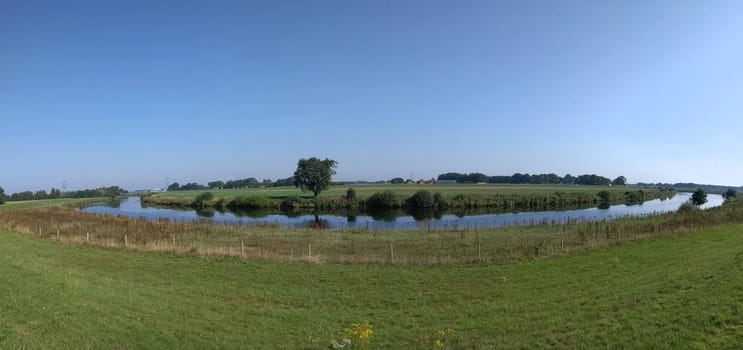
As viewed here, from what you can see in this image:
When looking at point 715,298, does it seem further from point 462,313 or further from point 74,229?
point 74,229

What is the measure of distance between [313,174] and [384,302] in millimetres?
79493

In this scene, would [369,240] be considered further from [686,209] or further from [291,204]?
[291,204]

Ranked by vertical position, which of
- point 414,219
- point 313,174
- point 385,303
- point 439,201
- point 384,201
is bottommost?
point 414,219

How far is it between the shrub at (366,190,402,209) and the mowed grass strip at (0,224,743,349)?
62.5 meters

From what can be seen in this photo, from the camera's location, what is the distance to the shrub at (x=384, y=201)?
8138cm

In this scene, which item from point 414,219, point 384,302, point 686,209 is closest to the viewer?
point 384,302

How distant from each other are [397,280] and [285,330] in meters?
6.76

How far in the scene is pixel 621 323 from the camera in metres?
8.79

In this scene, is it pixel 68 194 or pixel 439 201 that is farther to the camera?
pixel 68 194

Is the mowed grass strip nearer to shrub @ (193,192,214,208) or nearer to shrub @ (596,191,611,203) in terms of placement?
shrub @ (193,192,214,208)

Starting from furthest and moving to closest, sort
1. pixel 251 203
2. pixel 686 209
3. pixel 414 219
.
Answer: pixel 251 203 < pixel 414 219 < pixel 686 209

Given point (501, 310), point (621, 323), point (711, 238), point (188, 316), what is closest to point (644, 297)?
point (621, 323)

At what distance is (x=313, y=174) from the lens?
91.6m

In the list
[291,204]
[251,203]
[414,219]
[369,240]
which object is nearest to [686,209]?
[414,219]
